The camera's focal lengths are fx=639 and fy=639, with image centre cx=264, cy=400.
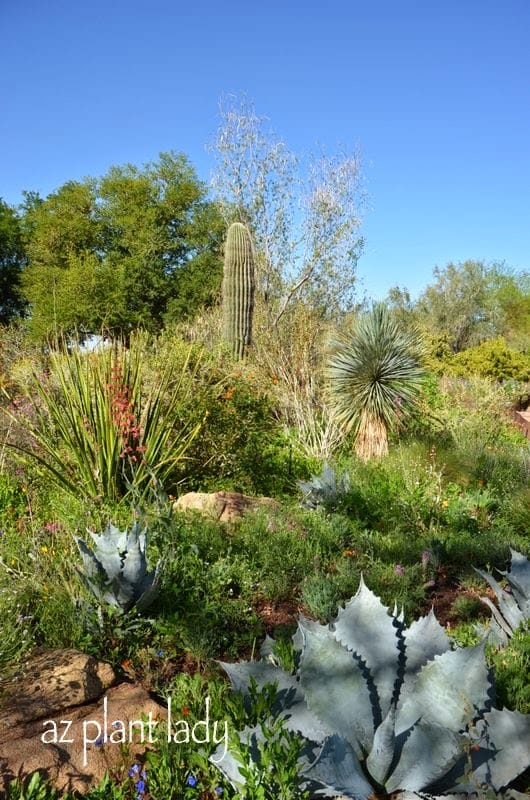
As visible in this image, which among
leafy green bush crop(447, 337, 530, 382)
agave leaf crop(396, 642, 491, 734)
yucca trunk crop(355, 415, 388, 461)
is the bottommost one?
agave leaf crop(396, 642, 491, 734)

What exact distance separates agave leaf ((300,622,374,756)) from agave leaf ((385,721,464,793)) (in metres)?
0.14

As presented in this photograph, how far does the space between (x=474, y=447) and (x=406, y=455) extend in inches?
42.4

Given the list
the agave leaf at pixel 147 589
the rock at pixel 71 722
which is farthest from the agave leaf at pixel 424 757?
the agave leaf at pixel 147 589

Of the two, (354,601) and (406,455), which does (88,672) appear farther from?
(406,455)

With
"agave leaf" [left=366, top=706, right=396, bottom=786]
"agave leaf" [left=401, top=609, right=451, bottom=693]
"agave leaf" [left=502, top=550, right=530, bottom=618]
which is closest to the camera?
"agave leaf" [left=366, top=706, right=396, bottom=786]

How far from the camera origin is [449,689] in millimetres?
2246

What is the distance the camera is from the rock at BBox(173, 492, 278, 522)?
5320mm

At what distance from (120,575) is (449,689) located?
1.91m

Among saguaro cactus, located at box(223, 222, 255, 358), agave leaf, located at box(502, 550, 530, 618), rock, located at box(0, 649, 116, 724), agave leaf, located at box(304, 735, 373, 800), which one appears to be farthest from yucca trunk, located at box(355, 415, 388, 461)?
agave leaf, located at box(304, 735, 373, 800)

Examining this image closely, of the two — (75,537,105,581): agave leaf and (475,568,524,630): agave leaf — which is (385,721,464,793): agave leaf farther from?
(75,537,105,581): agave leaf

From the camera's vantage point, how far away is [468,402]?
13.5 m

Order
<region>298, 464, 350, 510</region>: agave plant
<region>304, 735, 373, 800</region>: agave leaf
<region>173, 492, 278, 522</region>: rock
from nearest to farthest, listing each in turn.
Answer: <region>304, 735, 373, 800</region>: agave leaf
<region>173, 492, 278, 522</region>: rock
<region>298, 464, 350, 510</region>: agave plant

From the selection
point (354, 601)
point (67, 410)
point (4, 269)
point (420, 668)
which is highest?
point (4, 269)

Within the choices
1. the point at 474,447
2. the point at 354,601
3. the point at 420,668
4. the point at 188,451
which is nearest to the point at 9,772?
the point at 354,601
